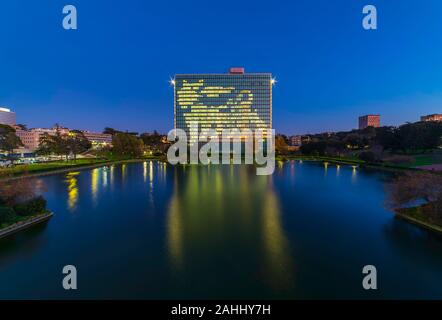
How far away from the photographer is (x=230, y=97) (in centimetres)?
9569

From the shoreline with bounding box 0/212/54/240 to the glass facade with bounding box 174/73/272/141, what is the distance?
275 feet

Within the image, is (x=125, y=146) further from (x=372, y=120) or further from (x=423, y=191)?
(x=372, y=120)

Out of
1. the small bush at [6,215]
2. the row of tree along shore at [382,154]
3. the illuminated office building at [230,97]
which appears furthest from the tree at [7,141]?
the illuminated office building at [230,97]

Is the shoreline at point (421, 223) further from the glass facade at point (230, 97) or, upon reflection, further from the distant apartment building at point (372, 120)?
the distant apartment building at point (372, 120)

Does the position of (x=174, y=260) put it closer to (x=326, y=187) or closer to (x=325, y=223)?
(x=325, y=223)

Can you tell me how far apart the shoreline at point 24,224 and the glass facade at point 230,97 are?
275 ft

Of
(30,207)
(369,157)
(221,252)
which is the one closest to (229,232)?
(221,252)

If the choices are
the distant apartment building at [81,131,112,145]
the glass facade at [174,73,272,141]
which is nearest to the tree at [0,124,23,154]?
the glass facade at [174,73,272,141]

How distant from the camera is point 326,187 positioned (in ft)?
78.3

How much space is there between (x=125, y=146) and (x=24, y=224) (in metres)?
52.7

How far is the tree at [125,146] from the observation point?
60812 millimetres

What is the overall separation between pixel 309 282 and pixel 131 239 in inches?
318

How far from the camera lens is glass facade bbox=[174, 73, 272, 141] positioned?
95562mm

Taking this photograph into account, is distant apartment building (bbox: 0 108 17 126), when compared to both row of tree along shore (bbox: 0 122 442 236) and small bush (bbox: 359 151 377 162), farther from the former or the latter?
small bush (bbox: 359 151 377 162)
